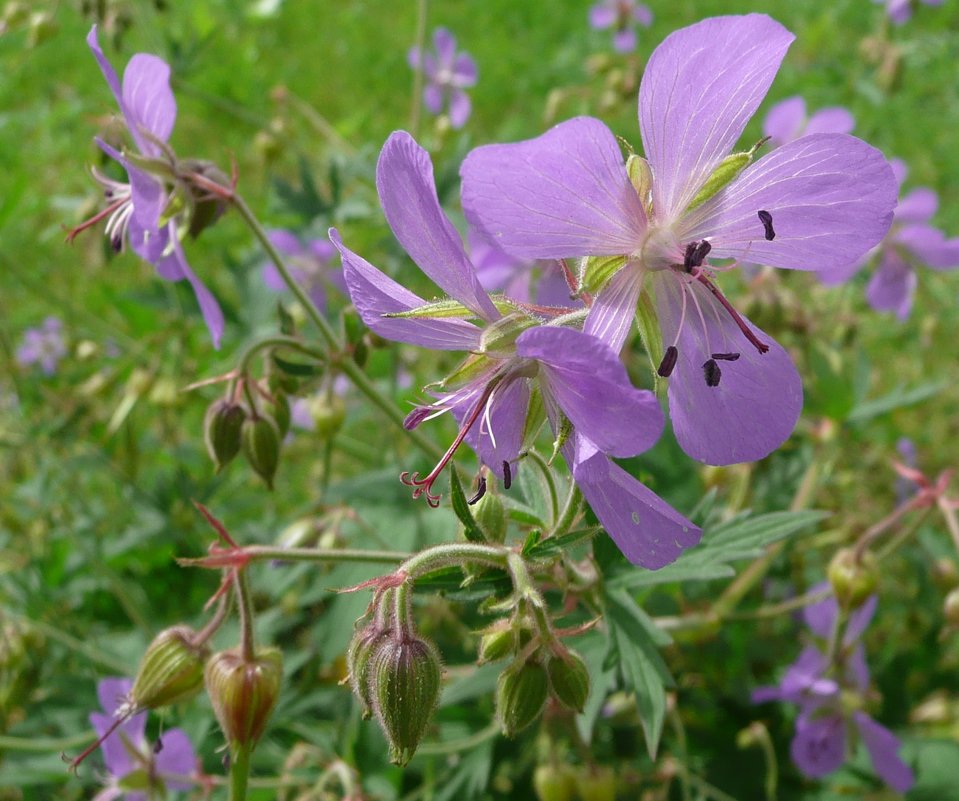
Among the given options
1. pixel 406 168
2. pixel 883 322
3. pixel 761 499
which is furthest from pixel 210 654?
pixel 883 322

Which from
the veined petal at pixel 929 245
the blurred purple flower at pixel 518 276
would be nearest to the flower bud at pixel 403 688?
the blurred purple flower at pixel 518 276

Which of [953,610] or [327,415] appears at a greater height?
[327,415]

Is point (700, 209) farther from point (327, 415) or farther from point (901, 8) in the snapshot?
point (901, 8)

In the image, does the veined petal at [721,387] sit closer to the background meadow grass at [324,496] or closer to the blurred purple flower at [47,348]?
the background meadow grass at [324,496]

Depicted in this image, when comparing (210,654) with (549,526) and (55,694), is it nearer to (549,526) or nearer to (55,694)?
(549,526)

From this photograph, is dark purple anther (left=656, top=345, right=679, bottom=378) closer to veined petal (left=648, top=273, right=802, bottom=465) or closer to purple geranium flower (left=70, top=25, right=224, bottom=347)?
veined petal (left=648, top=273, right=802, bottom=465)

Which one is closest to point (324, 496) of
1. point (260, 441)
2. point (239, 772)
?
point (260, 441)

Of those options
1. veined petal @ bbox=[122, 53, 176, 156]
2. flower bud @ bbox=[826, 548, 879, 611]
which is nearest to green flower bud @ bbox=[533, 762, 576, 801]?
flower bud @ bbox=[826, 548, 879, 611]
